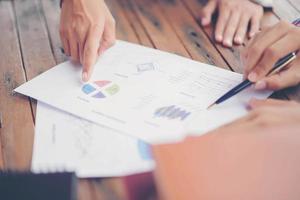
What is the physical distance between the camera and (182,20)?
1.09 m

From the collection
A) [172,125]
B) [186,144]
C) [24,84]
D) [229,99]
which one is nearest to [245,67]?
[229,99]

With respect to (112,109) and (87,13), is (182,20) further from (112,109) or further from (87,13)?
(112,109)

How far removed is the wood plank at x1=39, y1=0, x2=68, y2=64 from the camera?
3.17 ft

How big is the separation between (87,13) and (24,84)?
0.21 meters

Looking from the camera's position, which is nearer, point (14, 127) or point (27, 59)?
point (14, 127)

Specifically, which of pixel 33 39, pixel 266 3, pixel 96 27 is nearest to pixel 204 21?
pixel 266 3

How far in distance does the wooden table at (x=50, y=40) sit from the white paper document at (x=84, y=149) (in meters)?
0.02

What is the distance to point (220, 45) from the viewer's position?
3.26 feet

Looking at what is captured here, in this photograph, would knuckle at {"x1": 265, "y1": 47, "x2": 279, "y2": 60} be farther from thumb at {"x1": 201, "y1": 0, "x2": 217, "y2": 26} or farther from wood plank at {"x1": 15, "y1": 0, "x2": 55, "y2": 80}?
wood plank at {"x1": 15, "y1": 0, "x2": 55, "y2": 80}

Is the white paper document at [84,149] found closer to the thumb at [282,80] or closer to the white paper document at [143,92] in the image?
the white paper document at [143,92]

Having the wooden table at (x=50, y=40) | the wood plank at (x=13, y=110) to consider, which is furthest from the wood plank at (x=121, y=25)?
the wood plank at (x=13, y=110)

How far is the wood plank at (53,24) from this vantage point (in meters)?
0.97

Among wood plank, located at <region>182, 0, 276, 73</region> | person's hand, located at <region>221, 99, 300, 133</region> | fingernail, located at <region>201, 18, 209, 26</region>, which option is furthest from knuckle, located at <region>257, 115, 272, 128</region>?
fingernail, located at <region>201, 18, 209, 26</region>

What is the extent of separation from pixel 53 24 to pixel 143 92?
37cm
